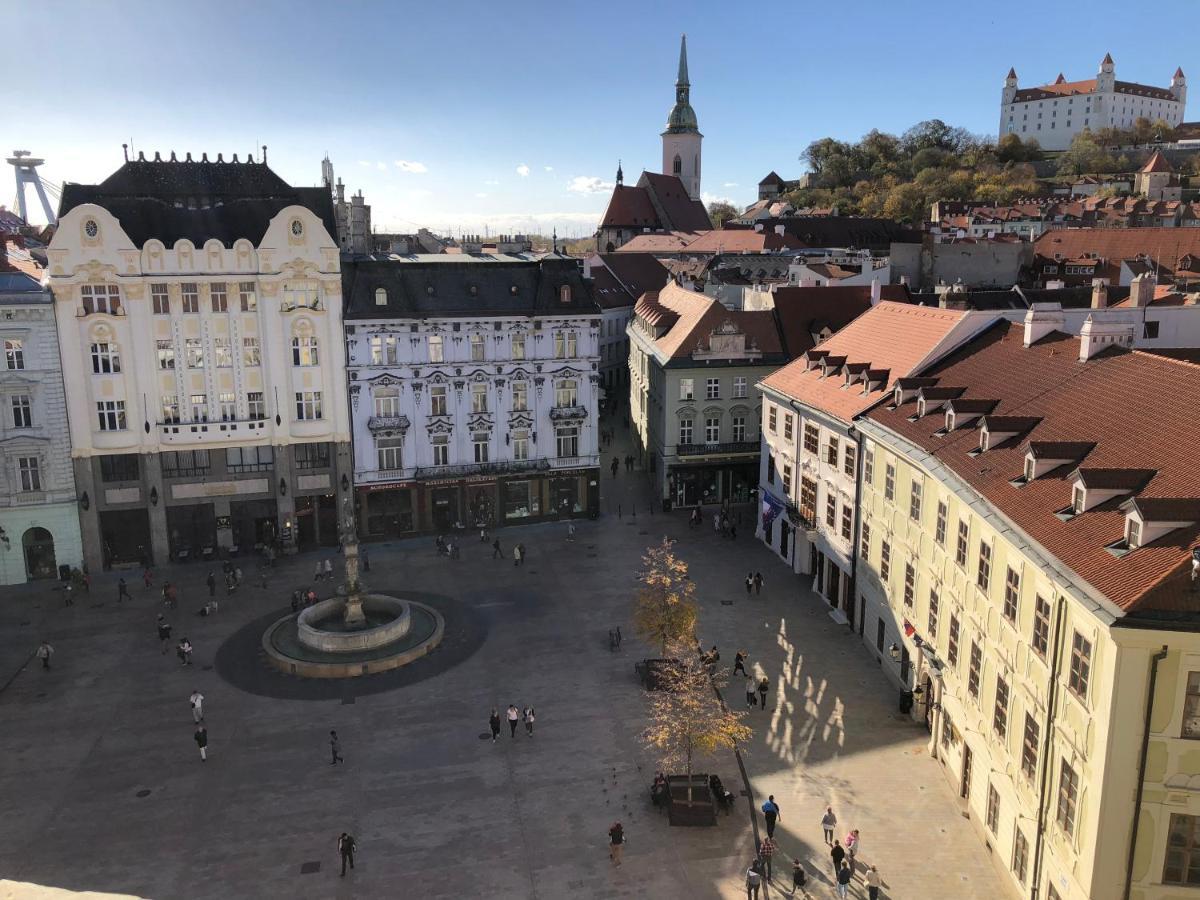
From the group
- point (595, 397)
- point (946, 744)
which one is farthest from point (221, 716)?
point (595, 397)

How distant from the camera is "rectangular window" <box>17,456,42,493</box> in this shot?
50.1m

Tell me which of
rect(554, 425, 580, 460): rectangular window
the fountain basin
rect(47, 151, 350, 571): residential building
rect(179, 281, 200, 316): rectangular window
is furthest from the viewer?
rect(554, 425, 580, 460): rectangular window

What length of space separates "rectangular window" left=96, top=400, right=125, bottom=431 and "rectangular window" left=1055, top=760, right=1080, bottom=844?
4770cm

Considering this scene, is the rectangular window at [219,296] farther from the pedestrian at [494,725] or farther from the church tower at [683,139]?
the church tower at [683,139]

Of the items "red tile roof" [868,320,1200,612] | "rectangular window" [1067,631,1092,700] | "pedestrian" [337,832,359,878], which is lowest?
"pedestrian" [337,832,359,878]

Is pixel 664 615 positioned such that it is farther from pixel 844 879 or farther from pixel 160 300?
pixel 160 300

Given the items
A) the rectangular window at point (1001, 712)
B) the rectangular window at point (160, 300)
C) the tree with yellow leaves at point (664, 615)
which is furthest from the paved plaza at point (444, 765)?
the rectangular window at point (160, 300)

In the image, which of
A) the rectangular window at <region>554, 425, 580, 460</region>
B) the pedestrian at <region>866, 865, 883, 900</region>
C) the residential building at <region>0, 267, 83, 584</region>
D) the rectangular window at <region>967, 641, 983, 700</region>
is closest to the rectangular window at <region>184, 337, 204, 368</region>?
the residential building at <region>0, 267, 83, 584</region>

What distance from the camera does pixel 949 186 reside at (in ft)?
594

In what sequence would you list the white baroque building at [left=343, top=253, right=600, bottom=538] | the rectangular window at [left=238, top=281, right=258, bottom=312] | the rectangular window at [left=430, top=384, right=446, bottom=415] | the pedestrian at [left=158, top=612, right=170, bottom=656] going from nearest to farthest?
the pedestrian at [left=158, top=612, right=170, bottom=656]
the rectangular window at [left=238, top=281, right=258, bottom=312]
the white baroque building at [left=343, top=253, right=600, bottom=538]
the rectangular window at [left=430, top=384, right=446, bottom=415]

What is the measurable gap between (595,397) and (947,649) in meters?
31.5

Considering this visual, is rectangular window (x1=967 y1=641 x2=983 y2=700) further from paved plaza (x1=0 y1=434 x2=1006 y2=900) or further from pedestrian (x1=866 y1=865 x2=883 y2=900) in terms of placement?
pedestrian (x1=866 y1=865 x2=883 y2=900)

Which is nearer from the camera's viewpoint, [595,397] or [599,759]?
[599,759]

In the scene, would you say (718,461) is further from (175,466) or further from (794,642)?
(175,466)
